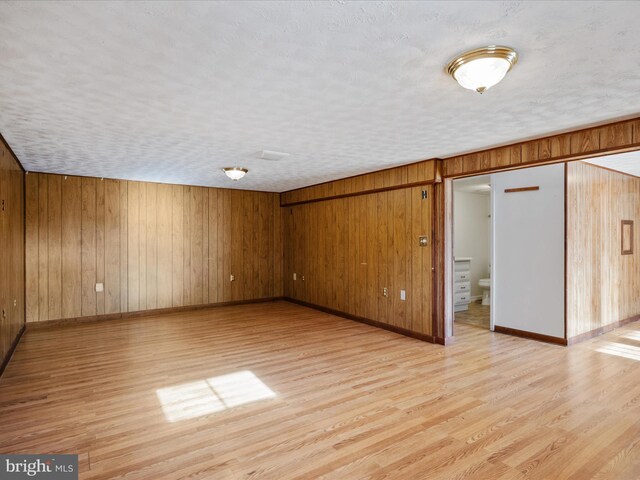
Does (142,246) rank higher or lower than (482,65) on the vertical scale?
lower

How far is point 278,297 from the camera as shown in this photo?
8188mm

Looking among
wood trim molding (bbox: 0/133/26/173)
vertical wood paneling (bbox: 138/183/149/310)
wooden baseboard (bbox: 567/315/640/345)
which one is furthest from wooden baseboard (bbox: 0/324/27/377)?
wooden baseboard (bbox: 567/315/640/345)

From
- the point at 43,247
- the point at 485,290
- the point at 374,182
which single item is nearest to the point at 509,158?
the point at 374,182

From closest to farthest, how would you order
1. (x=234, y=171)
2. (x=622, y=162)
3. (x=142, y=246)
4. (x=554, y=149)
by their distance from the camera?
(x=554, y=149), (x=622, y=162), (x=234, y=171), (x=142, y=246)

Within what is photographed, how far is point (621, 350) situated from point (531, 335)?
94cm

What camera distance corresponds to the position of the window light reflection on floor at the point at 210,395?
291cm

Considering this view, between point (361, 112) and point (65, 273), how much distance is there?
18.1ft

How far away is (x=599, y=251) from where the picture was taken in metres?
5.17

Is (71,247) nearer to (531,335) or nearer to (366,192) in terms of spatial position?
(366,192)

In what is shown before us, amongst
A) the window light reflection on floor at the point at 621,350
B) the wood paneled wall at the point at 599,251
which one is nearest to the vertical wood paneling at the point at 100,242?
the wood paneled wall at the point at 599,251

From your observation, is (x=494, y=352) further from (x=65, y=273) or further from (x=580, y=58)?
(x=65, y=273)

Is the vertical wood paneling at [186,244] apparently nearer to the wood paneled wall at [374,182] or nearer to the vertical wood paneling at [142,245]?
the vertical wood paneling at [142,245]

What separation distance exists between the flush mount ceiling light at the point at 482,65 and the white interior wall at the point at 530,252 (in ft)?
10.8

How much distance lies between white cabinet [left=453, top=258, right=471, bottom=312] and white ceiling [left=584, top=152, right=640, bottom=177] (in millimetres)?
2687
